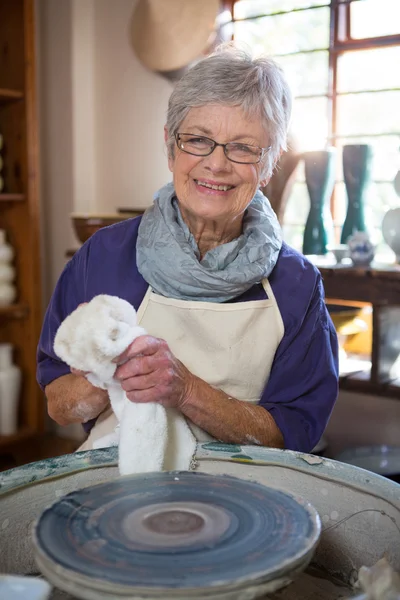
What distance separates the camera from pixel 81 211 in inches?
134

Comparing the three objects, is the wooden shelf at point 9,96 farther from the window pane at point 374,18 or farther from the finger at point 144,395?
the finger at point 144,395

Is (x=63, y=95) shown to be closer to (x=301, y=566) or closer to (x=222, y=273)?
(x=222, y=273)

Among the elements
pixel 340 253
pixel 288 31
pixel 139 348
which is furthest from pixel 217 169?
pixel 288 31

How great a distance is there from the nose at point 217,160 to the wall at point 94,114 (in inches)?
72.8

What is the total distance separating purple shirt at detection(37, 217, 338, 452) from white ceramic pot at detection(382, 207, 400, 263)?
96 centimetres

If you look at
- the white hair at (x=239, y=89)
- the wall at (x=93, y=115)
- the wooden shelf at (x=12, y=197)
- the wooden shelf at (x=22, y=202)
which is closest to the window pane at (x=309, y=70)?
the wall at (x=93, y=115)

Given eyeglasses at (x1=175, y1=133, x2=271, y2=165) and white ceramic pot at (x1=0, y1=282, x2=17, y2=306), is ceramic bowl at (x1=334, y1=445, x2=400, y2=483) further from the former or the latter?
white ceramic pot at (x1=0, y1=282, x2=17, y2=306)

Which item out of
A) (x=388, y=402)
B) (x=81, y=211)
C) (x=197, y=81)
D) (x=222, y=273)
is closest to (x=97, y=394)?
(x=222, y=273)

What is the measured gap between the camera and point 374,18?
287 centimetres

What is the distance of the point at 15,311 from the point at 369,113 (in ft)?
5.62

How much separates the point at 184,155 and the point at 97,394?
1.58 feet

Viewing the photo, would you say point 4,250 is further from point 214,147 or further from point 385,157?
point 214,147

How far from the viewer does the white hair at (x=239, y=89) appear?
1.37 meters

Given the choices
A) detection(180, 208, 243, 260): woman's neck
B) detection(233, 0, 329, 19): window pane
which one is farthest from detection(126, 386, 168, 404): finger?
detection(233, 0, 329, 19): window pane
